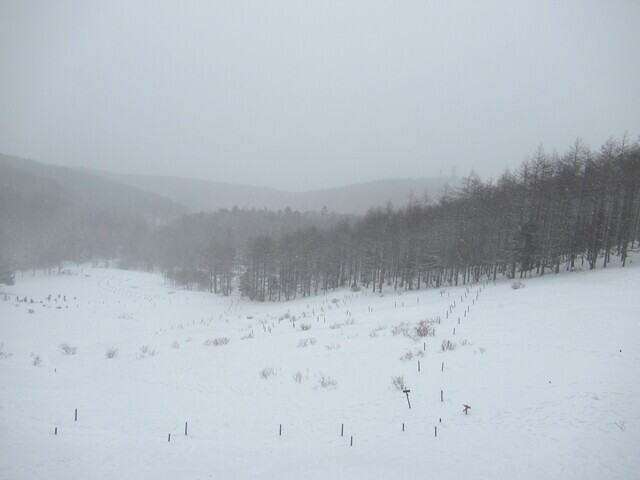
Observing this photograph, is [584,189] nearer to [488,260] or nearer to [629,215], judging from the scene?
[629,215]

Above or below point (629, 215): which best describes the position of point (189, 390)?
below

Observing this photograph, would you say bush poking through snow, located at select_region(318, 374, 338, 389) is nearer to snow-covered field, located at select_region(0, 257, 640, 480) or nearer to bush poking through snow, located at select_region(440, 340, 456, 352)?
snow-covered field, located at select_region(0, 257, 640, 480)

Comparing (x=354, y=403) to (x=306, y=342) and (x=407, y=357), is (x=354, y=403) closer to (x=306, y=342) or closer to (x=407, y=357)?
(x=407, y=357)

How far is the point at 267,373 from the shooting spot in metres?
13.4

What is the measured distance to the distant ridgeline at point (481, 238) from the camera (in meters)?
34.2

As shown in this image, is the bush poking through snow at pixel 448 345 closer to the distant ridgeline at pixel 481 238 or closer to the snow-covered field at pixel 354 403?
the snow-covered field at pixel 354 403

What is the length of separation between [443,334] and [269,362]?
8.27 m

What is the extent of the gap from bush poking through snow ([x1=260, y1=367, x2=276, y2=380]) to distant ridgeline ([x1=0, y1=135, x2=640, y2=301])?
32.2m

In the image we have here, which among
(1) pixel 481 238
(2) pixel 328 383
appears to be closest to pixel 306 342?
(2) pixel 328 383

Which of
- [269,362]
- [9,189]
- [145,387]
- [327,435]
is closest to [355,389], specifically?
[327,435]

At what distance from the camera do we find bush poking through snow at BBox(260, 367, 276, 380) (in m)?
Result: 13.2

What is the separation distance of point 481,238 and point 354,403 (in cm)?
3832

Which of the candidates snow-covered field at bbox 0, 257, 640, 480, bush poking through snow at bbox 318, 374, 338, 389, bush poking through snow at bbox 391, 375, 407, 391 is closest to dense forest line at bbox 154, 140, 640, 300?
snow-covered field at bbox 0, 257, 640, 480

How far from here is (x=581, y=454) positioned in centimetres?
694
